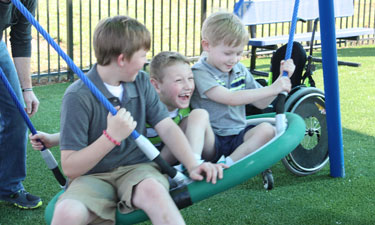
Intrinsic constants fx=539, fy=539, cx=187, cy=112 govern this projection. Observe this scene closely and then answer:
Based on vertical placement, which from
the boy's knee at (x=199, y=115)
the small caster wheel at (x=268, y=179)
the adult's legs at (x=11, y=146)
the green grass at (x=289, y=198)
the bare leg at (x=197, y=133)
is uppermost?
the boy's knee at (x=199, y=115)

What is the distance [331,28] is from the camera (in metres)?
3.32

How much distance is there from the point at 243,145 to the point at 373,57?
7144 mm

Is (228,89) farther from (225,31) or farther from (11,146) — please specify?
(11,146)

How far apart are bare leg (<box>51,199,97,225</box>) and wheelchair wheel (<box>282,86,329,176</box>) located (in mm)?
1854

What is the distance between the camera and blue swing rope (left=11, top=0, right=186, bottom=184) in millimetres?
1769

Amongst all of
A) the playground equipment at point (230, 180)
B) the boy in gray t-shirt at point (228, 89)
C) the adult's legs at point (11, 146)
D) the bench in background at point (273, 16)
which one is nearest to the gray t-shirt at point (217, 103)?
the boy in gray t-shirt at point (228, 89)

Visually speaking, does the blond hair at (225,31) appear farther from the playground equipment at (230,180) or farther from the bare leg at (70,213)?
the bare leg at (70,213)

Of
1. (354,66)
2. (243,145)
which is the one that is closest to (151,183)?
(243,145)

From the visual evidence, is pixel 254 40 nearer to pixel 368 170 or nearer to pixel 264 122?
pixel 368 170

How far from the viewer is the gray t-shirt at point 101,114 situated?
203 centimetres

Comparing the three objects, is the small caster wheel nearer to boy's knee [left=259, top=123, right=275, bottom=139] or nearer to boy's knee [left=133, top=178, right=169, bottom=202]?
boy's knee [left=259, top=123, right=275, bottom=139]

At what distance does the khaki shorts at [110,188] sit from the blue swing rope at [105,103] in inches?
2.2

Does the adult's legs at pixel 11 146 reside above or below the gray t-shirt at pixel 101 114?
below

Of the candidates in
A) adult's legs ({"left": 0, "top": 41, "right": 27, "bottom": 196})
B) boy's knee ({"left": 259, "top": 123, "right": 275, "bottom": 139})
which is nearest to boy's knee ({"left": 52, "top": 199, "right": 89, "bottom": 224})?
boy's knee ({"left": 259, "top": 123, "right": 275, "bottom": 139})
